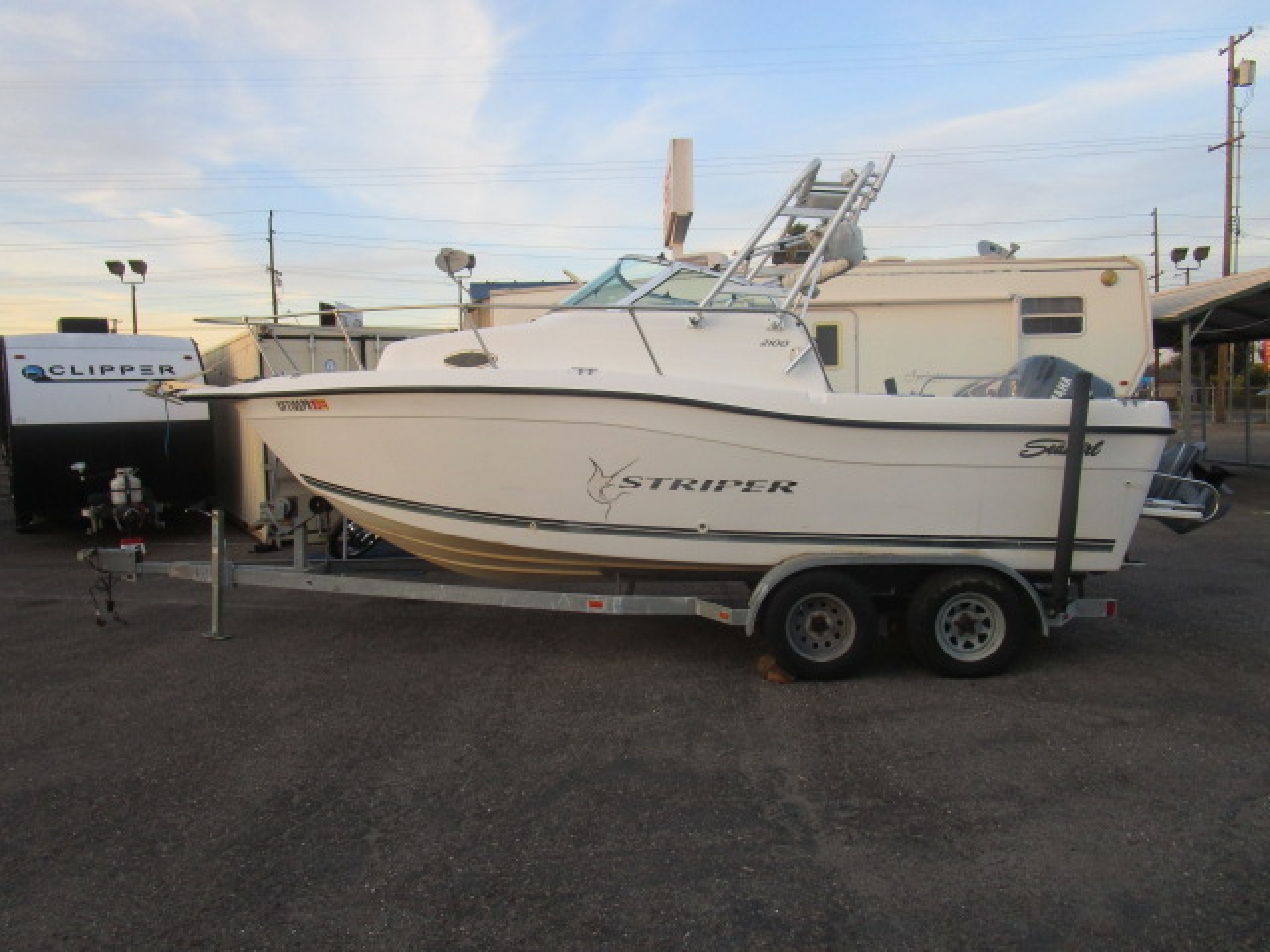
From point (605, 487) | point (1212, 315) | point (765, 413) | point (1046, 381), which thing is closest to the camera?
point (765, 413)

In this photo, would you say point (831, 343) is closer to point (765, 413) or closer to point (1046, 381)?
point (1046, 381)

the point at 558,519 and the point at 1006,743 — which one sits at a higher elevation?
the point at 558,519

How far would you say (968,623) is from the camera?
4668mm

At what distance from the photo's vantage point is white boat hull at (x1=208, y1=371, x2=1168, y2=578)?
441cm

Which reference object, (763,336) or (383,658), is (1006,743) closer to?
(763,336)

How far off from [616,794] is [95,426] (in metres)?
8.10

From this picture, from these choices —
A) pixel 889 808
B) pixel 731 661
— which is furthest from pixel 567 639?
pixel 889 808

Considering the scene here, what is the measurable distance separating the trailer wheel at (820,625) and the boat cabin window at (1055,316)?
680 centimetres

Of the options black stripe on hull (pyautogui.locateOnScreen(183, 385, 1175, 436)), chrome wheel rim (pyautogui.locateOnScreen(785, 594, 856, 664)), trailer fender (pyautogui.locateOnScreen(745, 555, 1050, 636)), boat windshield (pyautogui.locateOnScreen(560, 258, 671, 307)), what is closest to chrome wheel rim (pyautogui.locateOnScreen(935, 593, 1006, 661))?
trailer fender (pyautogui.locateOnScreen(745, 555, 1050, 636))

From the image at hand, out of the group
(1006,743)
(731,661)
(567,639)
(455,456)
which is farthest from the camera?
(567,639)

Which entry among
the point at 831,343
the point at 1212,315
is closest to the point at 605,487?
the point at 831,343

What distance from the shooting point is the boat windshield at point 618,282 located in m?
5.17

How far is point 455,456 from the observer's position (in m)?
4.57

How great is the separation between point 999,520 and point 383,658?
352 centimetres
